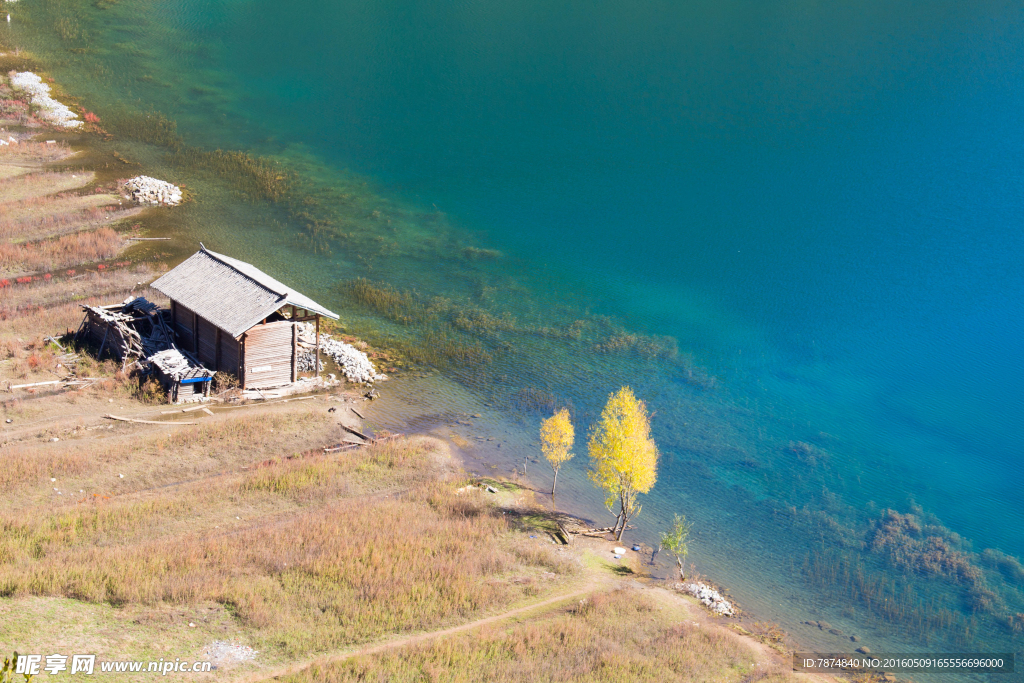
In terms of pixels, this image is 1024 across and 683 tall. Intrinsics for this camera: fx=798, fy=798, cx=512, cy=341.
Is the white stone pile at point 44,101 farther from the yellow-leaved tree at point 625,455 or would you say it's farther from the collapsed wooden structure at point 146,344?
the yellow-leaved tree at point 625,455

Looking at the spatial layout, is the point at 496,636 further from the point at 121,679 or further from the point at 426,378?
the point at 426,378

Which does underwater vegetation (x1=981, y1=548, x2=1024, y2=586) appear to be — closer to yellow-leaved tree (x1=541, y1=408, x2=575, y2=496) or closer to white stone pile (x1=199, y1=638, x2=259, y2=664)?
yellow-leaved tree (x1=541, y1=408, x2=575, y2=496)

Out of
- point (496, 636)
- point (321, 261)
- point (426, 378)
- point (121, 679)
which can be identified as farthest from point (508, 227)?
point (121, 679)

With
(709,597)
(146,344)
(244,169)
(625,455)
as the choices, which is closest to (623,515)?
(625,455)

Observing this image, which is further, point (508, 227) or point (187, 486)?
point (508, 227)

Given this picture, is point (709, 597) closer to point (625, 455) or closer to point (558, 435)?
point (625, 455)

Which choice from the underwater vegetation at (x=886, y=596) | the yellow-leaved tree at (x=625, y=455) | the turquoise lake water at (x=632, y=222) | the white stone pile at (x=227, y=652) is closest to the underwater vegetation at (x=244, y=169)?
the turquoise lake water at (x=632, y=222)

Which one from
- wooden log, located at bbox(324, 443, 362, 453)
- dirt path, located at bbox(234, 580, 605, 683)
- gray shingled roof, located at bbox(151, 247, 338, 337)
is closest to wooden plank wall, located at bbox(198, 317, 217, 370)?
gray shingled roof, located at bbox(151, 247, 338, 337)
